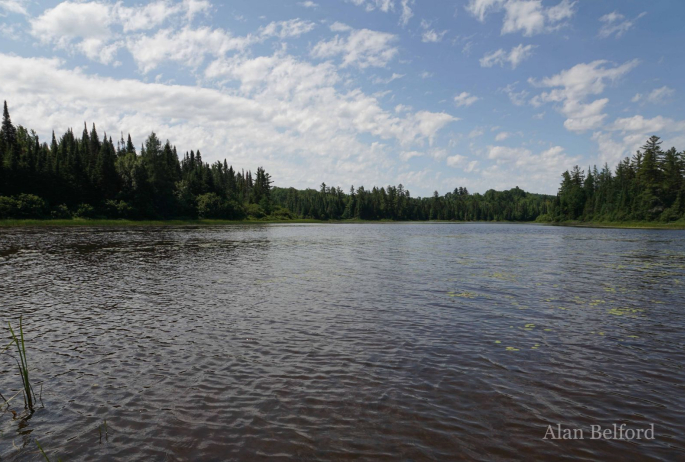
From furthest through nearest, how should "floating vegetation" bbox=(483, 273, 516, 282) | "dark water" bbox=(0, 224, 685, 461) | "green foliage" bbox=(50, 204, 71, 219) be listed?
"green foliage" bbox=(50, 204, 71, 219), "floating vegetation" bbox=(483, 273, 516, 282), "dark water" bbox=(0, 224, 685, 461)

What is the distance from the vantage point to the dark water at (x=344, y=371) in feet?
27.1

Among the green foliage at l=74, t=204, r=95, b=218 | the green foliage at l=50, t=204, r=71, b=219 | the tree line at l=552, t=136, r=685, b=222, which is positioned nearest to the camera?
the green foliage at l=50, t=204, r=71, b=219

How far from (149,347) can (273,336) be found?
4.54m

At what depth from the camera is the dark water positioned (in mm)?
8250

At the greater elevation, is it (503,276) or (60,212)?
(60,212)

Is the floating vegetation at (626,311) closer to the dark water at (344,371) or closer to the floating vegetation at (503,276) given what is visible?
the dark water at (344,371)

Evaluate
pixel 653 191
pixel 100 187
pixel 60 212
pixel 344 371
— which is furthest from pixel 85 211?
pixel 653 191

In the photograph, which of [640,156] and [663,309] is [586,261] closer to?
[663,309]

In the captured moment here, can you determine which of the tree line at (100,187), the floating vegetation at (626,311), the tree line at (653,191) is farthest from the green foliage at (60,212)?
the tree line at (653,191)

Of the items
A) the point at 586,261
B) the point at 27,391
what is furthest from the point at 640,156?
the point at 27,391

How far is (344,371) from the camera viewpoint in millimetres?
11875

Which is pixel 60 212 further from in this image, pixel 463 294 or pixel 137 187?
pixel 463 294

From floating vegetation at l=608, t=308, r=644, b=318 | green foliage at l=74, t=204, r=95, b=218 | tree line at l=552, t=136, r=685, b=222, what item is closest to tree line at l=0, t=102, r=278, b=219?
green foliage at l=74, t=204, r=95, b=218

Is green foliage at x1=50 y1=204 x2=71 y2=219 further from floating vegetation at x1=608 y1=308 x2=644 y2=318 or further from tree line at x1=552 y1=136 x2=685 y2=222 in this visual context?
tree line at x1=552 y1=136 x2=685 y2=222
